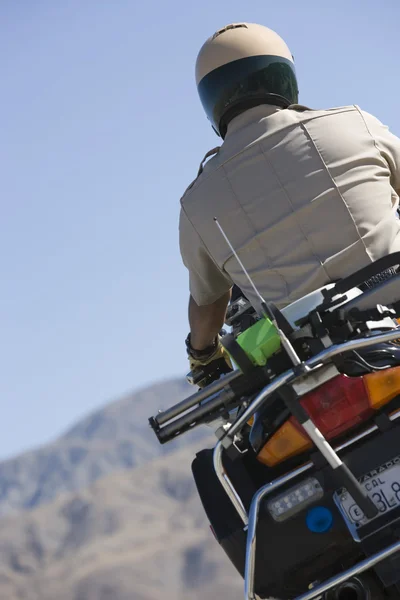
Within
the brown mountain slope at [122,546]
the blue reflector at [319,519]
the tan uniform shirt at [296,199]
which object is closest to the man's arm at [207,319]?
the tan uniform shirt at [296,199]

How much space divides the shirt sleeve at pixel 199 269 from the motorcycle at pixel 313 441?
119cm

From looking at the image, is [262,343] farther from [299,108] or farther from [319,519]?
[299,108]

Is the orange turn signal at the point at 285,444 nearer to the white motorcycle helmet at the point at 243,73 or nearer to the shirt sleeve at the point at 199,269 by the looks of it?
the shirt sleeve at the point at 199,269

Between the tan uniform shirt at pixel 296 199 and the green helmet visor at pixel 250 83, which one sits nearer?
the tan uniform shirt at pixel 296 199

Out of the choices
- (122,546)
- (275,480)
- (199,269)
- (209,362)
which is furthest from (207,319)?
(122,546)

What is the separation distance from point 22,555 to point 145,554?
21113 mm

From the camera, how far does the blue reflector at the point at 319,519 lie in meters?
4.47

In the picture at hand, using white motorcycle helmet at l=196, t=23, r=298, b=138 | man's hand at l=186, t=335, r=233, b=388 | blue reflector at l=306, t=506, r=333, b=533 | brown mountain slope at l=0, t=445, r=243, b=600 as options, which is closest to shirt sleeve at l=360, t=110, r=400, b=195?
white motorcycle helmet at l=196, t=23, r=298, b=138

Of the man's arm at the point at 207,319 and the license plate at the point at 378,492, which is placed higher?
the man's arm at the point at 207,319

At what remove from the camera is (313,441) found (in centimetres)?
432

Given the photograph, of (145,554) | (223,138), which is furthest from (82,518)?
(223,138)

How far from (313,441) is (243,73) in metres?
2.45

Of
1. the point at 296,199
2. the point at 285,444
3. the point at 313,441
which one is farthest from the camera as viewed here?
the point at 296,199

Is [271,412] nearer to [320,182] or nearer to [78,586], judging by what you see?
[320,182]
